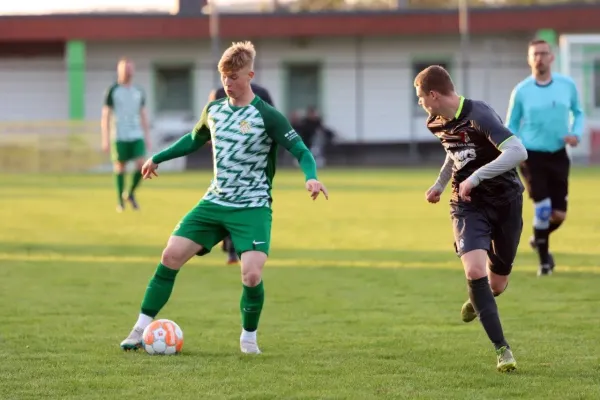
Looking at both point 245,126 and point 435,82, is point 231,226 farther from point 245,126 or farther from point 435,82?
point 435,82

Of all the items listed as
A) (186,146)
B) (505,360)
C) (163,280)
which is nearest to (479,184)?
(505,360)

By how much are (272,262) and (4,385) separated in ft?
20.5

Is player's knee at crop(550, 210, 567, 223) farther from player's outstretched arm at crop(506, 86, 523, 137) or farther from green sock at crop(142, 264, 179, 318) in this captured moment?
green sock at crop(142, 264, 179, 318)

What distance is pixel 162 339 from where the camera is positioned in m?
7.10

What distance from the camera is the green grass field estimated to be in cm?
629

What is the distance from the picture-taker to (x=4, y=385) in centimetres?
620

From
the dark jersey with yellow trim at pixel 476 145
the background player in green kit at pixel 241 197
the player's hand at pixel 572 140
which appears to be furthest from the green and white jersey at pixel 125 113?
the dark jersey with yellow trim at pixel 476 145

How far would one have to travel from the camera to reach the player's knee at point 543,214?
11.0 m

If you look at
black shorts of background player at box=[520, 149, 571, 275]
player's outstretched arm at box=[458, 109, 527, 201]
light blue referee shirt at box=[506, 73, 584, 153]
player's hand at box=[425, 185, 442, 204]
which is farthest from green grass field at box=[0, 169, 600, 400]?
light blue referee shirt at box=[506, 73, 584, 153]

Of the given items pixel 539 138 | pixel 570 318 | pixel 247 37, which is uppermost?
pixel 247 37

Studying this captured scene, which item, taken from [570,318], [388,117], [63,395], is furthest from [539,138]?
[388,117]

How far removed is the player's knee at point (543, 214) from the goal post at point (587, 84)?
23927mm

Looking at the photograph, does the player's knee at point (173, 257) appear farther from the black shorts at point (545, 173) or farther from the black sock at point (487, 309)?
the black shorts at point (545, 173)

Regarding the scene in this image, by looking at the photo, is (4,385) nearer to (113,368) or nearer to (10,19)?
(113,368)
